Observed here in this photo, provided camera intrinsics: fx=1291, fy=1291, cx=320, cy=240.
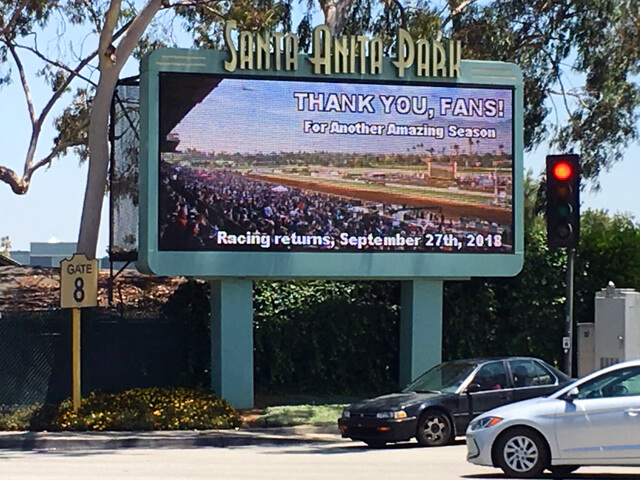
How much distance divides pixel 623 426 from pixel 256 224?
12.0m

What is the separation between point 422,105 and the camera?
25.8 metres

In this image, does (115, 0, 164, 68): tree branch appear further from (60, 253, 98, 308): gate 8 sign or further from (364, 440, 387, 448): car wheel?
(364, 440, 387, 448): car wheel

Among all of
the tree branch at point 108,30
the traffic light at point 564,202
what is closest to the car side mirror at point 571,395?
the traffic light at point 564,202

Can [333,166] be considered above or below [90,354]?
above

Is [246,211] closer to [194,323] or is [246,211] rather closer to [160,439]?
[194,323]

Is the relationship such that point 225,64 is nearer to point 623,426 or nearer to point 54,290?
point 54,290

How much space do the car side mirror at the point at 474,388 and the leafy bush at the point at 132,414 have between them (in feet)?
17.6

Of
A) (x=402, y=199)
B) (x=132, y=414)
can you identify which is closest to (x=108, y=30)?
(x=402, y=199)

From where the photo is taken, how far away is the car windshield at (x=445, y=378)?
2068cm

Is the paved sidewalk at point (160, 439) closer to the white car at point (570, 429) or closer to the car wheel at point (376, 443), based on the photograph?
the car wheel at point (376, 443)

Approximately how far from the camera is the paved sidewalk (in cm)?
2194

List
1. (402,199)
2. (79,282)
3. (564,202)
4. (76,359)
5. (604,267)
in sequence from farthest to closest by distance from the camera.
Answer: (604,267), (402,199), (79,282), (76,359), (564,202)

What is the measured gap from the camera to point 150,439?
2214 centimetres

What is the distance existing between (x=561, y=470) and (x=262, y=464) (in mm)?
4426
